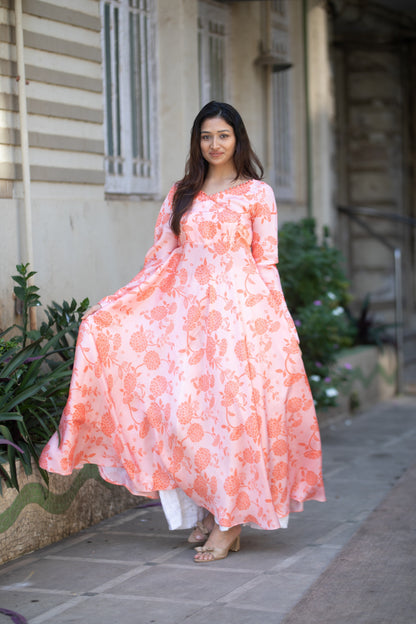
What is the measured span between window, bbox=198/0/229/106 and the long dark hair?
305 centimetres

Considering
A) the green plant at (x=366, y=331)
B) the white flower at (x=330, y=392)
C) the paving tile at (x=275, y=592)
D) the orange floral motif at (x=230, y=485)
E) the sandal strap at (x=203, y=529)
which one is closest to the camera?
the paving tile at (x=275, y=592)

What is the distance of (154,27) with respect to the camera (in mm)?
6762

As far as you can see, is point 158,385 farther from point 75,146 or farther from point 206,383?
point 75,146

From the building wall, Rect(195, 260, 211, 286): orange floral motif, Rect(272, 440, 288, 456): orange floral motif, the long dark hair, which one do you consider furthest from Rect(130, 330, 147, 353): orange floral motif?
the building wall

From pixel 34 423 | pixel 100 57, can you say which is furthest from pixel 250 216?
pixel 100 57

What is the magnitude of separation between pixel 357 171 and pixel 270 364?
26.5 ft

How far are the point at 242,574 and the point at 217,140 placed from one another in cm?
184

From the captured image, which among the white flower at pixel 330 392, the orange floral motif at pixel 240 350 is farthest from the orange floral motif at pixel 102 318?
the white flower at pixel 330 392

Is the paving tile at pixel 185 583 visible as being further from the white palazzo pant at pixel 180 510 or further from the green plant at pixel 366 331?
the green plant at pixel 366 331

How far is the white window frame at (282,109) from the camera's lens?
8.77m

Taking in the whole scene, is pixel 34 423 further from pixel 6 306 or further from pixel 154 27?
pixel 154 27

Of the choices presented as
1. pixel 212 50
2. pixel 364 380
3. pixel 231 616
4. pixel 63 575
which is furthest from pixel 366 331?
pixel 231 616

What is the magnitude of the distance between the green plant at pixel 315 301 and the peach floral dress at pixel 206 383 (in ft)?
9.91

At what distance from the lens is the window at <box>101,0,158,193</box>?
6320 millimetres
